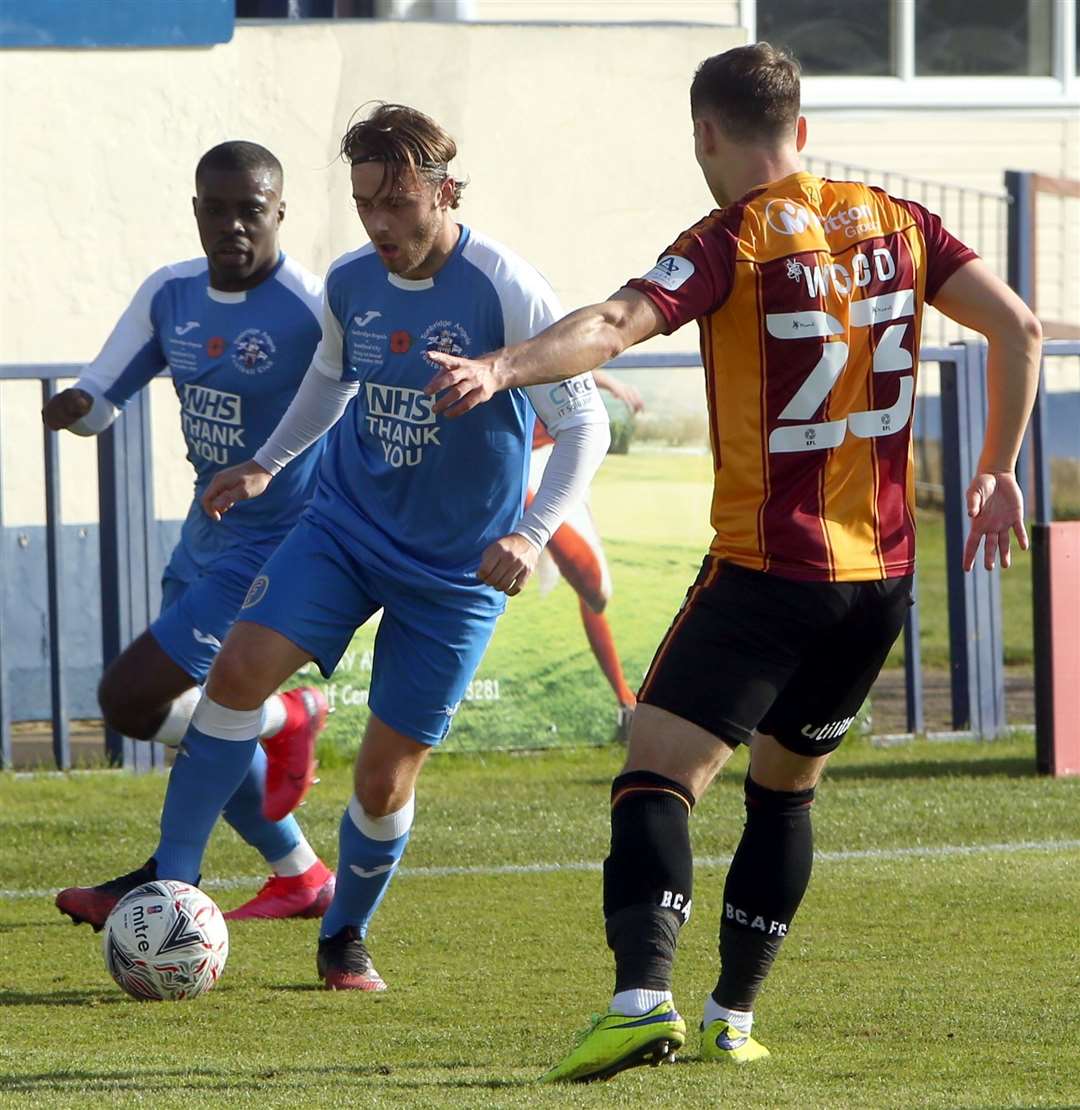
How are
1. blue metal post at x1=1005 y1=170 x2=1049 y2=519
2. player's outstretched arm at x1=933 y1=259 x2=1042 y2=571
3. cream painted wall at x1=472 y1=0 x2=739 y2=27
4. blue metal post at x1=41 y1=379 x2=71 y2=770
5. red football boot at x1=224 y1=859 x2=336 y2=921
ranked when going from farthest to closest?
cream painted wall at x1=472 y1=0 x2=739 y2=27
blue metal post at x1=1005 y1=170 x2=1049 y2=519
blue metal post at x1=41 y1=379 x2=71 y2=770
red football boot at x1=224 y1=859 x2=336 y2=921
player's outstretched arm at x1=933 y1=259 x2=1042 y2=571

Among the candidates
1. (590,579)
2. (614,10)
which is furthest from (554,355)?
(614,10)

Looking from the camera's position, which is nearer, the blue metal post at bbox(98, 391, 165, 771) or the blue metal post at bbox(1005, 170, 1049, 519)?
the blue metal post at bbox(98, 391, 165, 771)

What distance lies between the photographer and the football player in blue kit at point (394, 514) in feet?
17.7

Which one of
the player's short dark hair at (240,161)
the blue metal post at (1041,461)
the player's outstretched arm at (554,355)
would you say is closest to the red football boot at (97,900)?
the player's short dark hair at (240,161)

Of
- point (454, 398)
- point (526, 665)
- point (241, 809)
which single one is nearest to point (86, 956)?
point (241, 809)

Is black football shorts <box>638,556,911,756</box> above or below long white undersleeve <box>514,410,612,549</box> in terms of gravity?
below

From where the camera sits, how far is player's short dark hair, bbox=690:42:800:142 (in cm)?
438

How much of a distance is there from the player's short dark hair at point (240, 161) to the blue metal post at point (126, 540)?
3.38 metres

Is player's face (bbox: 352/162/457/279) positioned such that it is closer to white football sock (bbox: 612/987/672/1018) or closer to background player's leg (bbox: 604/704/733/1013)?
background player's leg (bbox: 604/704/733/1013)

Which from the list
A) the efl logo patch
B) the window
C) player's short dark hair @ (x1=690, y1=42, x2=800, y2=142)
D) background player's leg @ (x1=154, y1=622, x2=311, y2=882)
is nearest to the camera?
player's short dark hair @ (x1=690, y1=42, x2=800, y2=142)

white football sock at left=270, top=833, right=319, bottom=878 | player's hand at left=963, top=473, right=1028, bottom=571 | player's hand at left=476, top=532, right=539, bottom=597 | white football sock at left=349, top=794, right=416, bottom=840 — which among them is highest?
player's hand at left=963, top=473, right=1028, bottom=571

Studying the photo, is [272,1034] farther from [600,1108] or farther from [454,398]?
[454,398]

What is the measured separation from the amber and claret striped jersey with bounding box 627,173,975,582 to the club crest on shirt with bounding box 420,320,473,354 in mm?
1087

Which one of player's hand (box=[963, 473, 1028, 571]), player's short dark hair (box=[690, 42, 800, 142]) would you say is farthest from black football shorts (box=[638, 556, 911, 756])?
player's short dark hair (box=[690, 42, 800, 142])
